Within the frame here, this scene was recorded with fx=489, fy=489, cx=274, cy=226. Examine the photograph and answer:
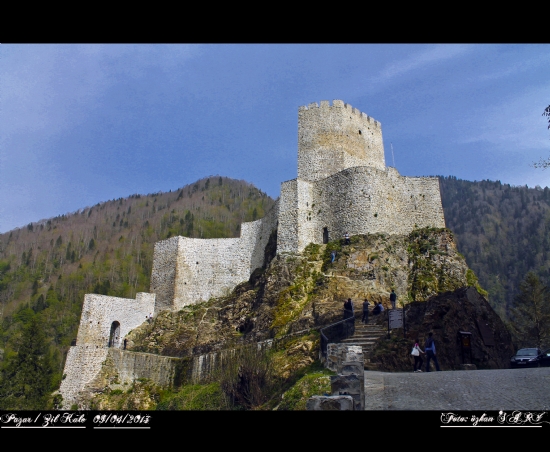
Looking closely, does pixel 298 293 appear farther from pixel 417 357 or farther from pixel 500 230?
pixel 500 230

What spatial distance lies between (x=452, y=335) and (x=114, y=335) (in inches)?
1154

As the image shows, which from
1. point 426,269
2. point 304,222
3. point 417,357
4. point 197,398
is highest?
point 304,222

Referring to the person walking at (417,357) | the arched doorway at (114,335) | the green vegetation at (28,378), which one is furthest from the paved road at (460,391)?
the green vegetation at (28,378)

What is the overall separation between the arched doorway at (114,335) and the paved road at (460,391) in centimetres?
3021

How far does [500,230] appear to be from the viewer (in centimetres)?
14750

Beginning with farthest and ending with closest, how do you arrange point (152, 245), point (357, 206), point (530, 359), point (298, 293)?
point (152, 245) → point (357, 206) → point (298, 293) → point (530, 359)

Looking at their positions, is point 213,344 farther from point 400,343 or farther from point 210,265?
point 400,343

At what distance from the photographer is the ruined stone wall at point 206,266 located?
1583 inches

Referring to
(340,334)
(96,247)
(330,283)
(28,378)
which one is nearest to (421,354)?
(340,334)

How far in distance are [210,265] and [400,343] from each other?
981 inches

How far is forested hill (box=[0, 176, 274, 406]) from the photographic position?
85375mm

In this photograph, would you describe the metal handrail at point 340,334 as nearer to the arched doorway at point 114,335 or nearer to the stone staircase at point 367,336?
the stone staircase at point 367,336

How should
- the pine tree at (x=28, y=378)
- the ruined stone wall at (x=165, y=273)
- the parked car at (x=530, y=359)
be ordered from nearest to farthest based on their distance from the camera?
the parked car at (x=530, y=359), the pine tree at (x=28, y=378), the ruined stone wall at (x=165, y=273)
